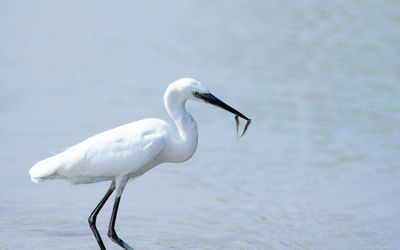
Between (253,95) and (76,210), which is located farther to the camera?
(253,95)

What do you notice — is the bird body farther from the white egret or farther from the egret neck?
the egret neck

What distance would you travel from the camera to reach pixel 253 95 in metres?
11.1

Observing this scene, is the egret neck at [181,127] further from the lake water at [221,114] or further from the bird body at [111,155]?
the lake water at [221,114]

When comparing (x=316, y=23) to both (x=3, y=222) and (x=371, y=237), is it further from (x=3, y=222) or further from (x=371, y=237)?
(x=3, y=222)

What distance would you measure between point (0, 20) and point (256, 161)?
285 inches

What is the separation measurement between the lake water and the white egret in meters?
0.88

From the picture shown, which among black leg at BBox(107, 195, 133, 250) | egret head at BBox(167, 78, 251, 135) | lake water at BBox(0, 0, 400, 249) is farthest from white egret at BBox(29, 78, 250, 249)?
lake water at BBox(0, 0, 400, 249)

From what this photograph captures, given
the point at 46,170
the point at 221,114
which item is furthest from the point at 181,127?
the point at 221,114

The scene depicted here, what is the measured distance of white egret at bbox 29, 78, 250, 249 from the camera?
5.79 m

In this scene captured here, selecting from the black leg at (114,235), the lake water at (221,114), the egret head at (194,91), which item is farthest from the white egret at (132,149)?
the lake water at (221,114)

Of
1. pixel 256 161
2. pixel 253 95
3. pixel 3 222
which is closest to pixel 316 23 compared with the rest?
pixel 253 95

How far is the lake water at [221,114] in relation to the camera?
7.14 meters

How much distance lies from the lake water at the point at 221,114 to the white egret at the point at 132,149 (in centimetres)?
88

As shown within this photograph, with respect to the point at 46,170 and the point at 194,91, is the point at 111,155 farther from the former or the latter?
the point at 194,91
